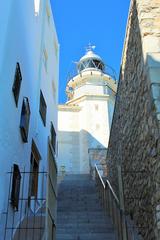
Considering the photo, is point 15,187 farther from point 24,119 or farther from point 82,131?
point 82,131

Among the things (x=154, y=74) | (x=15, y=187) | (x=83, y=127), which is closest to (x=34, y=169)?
(x=15, y=187)

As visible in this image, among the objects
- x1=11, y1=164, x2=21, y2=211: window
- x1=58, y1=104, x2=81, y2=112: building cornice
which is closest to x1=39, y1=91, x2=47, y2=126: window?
x1=11, y1=164, x2=21, y2=211: window

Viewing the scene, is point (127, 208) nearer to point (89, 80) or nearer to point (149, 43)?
point (149, 43)

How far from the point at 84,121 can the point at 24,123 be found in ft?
43.5

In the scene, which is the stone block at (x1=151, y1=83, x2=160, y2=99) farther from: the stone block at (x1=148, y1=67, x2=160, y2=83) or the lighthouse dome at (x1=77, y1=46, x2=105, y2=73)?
the lighthouse dome at (x1=77, y1=46, x2=105, y2=73)

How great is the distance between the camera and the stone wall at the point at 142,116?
5.77 m

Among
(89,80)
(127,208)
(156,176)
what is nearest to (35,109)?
(127,208)

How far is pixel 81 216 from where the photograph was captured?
28.0 feet

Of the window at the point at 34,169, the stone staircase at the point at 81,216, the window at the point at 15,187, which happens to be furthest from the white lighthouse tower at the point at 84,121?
the window at the point at 15,187

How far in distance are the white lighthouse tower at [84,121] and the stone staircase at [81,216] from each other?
6.50 meters

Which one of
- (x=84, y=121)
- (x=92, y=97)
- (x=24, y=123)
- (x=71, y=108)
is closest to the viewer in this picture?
(x=24, y=123)

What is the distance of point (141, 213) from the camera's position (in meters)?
6.77

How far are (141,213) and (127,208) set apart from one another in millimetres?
1509

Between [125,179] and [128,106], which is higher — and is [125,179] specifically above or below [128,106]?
below
